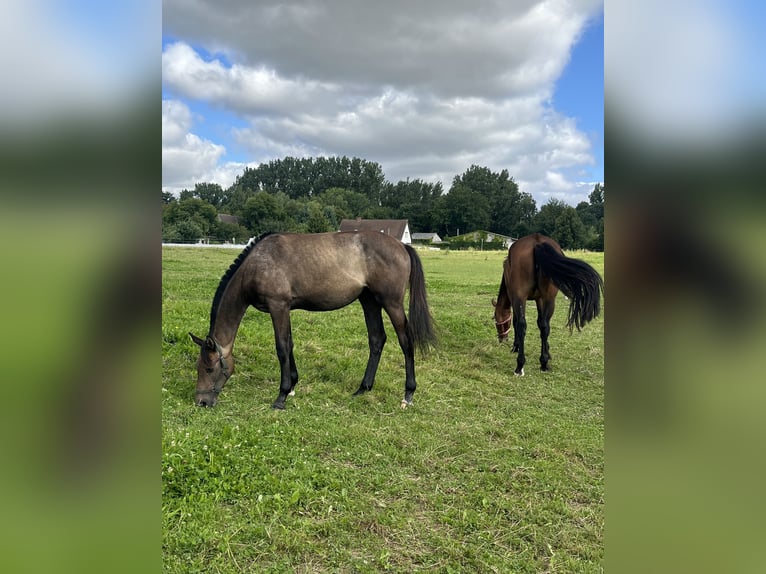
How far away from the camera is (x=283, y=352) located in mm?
5895

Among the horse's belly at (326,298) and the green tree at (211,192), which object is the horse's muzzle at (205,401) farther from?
the green tree at (211,192)

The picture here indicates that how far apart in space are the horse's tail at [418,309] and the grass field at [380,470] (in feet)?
2.51

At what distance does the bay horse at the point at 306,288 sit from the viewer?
582cm

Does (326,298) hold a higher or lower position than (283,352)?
higher

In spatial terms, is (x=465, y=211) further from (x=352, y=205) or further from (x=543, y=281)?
(x=543, y=281)

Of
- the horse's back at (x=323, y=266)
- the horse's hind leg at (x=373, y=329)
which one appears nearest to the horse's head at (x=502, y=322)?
the horse's hind leg at (x=373, y=329)

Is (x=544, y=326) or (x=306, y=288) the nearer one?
(x=306, y=288)

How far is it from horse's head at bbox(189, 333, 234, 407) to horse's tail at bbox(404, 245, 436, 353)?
2449 millimetres

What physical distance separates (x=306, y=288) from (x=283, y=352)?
0.86 metres

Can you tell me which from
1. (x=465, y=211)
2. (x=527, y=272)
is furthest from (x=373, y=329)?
(x=465, y=211)
